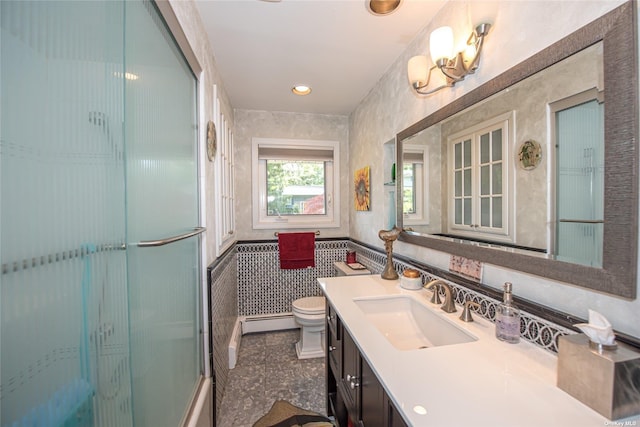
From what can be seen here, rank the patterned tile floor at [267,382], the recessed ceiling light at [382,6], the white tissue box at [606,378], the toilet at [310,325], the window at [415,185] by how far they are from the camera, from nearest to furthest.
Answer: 1. the white tissue box at [606,378]
2. the recessed ceiling light at [382,6]
3. the window at [415,185]
4. the patterned tile floor at [267,382]
5. the toilet at [310,325]

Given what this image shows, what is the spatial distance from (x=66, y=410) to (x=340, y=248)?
2492 mm

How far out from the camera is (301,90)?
227cm

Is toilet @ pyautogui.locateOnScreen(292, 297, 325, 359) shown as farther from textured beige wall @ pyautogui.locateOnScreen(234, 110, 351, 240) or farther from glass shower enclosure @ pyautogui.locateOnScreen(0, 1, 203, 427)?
glass shower enclosure @ pyautogui.locateOnScreen(0, 1, 203, 427)

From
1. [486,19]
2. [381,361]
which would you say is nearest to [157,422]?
[381,361]

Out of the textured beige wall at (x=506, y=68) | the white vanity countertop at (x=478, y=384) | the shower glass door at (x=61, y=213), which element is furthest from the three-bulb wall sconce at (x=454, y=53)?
the shower glass door at (x=61, y=213)

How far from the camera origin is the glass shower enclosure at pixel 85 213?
0.44 metres

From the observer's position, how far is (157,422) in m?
0.96

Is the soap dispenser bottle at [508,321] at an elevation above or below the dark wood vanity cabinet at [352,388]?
above

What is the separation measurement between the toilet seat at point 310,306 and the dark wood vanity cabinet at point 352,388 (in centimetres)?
65

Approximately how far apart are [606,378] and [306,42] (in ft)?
6.16

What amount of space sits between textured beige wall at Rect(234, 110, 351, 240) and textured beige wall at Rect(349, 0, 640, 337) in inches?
36.4

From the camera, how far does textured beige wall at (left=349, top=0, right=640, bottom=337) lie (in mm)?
703

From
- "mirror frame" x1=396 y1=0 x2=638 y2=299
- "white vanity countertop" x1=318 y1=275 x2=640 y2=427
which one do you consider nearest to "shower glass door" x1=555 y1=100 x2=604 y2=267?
"mirror frame" x1=396 y1=0 x2=638 y2=299

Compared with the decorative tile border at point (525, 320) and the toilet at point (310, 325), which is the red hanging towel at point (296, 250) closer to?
the toilet at point (310, 325)
